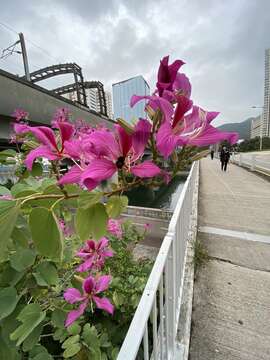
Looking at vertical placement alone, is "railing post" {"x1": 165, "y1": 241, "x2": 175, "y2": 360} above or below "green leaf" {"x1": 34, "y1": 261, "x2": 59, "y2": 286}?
below

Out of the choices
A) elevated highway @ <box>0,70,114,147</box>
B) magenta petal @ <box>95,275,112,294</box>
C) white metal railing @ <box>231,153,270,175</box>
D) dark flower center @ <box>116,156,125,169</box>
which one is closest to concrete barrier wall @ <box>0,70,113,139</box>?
elevated highway @ <box>0,70,114,147</box>

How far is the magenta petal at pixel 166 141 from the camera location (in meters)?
0.28

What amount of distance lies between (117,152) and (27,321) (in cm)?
61

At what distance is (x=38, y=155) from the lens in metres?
0.35

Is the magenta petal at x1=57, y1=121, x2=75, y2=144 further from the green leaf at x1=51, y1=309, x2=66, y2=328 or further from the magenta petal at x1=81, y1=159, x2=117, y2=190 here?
the green leaf at x1=51, y1=309, x2=66, y2=328

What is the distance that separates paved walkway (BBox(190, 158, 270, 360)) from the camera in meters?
1.25

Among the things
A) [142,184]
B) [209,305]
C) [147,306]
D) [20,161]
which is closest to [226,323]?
[209,305]

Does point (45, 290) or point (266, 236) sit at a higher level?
point (45, 290)

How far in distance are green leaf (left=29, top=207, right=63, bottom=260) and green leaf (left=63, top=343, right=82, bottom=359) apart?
78 centimetres

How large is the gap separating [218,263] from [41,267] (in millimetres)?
1938

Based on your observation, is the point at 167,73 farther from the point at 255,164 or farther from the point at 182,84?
the point at 255,164

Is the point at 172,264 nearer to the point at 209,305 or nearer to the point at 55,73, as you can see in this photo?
the point at 209,305

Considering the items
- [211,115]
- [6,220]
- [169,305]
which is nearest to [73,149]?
[6,220]

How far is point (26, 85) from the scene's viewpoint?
431 cm
